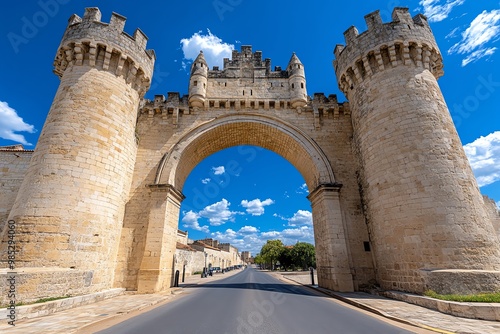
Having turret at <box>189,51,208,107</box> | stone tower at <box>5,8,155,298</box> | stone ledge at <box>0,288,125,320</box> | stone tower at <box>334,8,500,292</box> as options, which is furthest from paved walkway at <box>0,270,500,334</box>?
turret at <box>189,51,208,107</box>

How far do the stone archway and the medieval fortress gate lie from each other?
67 mm

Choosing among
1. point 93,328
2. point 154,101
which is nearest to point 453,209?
point 93,328

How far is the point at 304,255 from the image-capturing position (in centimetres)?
4562

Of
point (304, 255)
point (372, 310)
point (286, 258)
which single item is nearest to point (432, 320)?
point (372, 310)

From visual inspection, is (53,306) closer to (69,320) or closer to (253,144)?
(69,320)

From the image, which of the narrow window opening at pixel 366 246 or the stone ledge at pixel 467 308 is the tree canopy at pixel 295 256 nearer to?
the narrow window opening at pixel 366 246

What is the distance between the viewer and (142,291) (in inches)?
363

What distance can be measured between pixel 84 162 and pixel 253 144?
894 centimetres

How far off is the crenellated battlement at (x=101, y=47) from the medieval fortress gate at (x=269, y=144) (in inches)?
2.5

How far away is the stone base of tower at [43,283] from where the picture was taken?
548 cm

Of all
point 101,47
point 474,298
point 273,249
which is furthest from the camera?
point 273,249

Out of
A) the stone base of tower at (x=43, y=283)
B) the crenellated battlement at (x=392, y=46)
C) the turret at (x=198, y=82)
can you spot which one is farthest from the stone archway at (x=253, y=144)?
the crenellated battlement at (x=392, y=46)

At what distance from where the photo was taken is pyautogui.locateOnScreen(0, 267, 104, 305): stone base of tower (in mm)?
5477

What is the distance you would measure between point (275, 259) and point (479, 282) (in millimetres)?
48512
